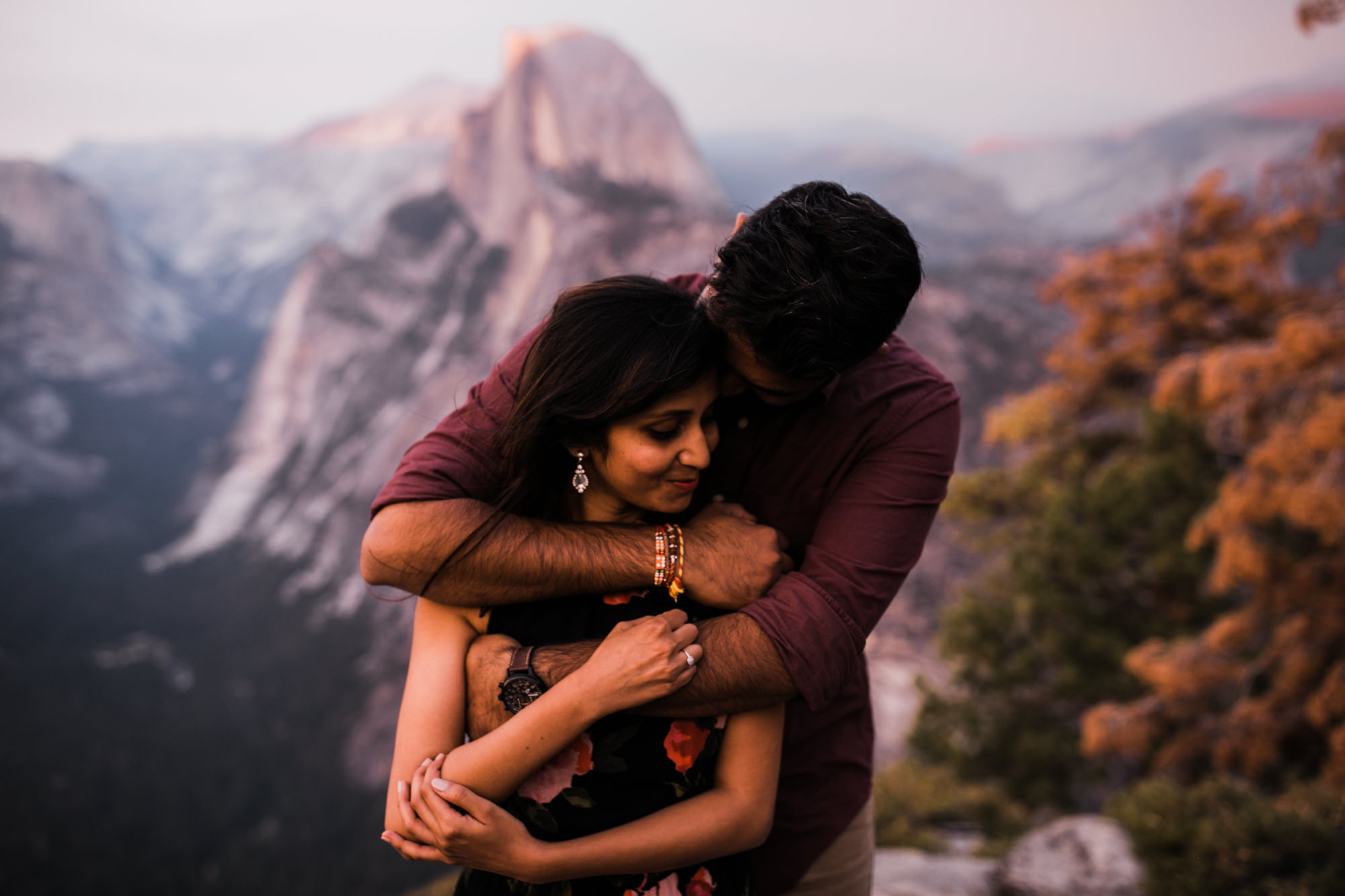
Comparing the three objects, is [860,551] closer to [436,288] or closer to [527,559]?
[527,559]

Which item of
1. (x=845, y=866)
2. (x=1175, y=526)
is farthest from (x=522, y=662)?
Answer: (x=1175, y=526)

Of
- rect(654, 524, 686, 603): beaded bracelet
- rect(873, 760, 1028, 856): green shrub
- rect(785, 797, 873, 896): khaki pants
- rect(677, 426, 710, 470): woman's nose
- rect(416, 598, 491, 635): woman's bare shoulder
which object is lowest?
rect(873, 760, 1028, 856): green shrub

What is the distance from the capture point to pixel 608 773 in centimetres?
133

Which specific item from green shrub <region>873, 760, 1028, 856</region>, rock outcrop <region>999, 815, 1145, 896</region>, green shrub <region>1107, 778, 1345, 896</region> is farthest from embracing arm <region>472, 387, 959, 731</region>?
green shrub <region>873, 760, 1028, 856</region>

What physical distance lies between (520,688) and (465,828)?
23cm

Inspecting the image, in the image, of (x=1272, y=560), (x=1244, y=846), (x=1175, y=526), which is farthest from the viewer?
(x=1175, y=526)

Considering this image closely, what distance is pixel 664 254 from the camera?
28031mm

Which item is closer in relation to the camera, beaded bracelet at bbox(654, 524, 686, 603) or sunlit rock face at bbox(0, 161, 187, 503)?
beaded bracelet at bbox(654, 524, 686, 603)

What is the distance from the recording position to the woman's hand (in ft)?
4.05

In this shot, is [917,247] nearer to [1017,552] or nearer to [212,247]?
[1017,552]

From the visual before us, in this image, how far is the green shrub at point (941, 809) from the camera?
6.70 m

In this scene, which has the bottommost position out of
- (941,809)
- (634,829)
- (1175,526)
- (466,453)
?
(941,809)

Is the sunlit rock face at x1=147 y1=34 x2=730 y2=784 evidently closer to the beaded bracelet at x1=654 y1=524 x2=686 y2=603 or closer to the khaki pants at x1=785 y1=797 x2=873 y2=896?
the khaki pants at x1=785 y1=797 x2=873 y2=896

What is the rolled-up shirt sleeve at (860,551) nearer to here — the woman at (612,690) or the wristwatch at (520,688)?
the woman at (612,690)
